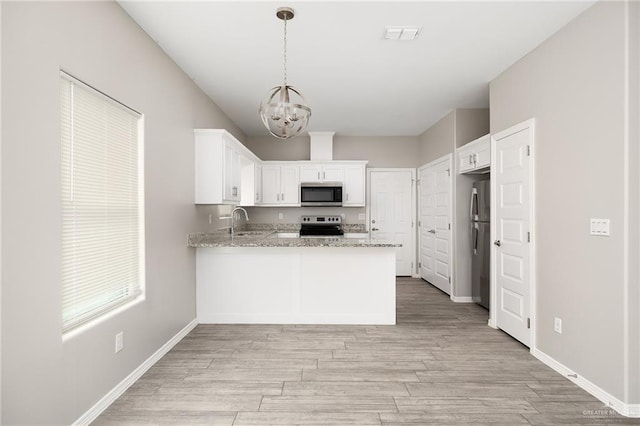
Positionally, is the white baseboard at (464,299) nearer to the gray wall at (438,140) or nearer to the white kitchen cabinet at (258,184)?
the gray wall at (438,140)

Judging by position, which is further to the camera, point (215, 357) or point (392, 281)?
point (392, 281)

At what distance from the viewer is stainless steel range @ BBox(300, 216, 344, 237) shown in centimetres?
629

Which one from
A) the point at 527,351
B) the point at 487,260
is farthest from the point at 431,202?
the point at 527,351

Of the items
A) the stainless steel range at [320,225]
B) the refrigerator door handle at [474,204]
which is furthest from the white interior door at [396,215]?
the refrigerator door handle at [474,204]

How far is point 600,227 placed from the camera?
231 cm

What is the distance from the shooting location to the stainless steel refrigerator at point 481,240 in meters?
4.27

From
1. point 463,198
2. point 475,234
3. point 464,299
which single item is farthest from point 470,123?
point 464,299

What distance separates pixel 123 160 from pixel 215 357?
1739 millimetres

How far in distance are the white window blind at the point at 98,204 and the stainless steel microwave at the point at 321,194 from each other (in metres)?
3.55

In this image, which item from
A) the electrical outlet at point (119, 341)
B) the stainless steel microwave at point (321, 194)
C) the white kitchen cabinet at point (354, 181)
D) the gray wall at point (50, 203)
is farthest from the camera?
the white kitchen cabinet at point (354, 181)

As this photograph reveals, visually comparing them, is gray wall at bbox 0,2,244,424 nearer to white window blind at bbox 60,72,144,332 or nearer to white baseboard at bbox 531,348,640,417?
white window blind at bbox 60,72,144,332

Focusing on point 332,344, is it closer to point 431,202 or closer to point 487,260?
point 487,260

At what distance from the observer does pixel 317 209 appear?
6.55 meters

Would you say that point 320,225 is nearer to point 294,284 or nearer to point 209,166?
point 294,284
